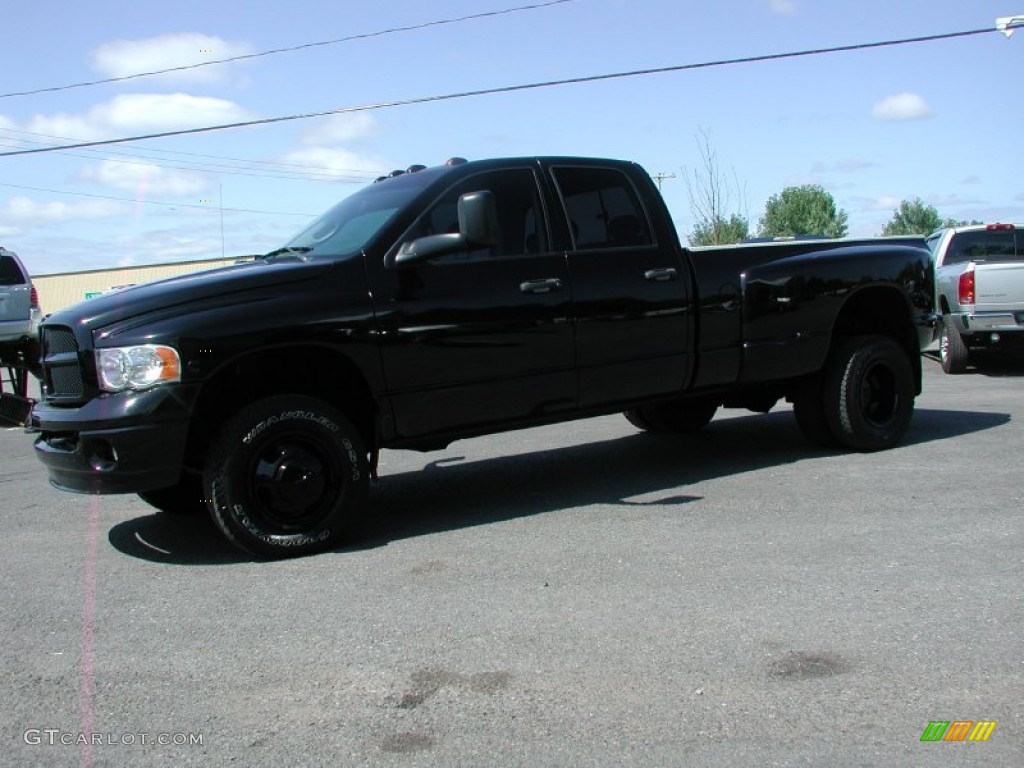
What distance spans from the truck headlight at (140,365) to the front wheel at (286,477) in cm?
40

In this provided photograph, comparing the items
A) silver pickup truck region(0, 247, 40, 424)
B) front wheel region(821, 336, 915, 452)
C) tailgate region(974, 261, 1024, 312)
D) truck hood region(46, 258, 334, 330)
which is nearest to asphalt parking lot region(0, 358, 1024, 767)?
front wheel region(821, 336, 915, 452)

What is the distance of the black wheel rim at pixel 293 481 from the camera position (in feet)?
16.0

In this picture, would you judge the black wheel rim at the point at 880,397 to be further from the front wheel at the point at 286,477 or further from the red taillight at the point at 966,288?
the red taillight at the point at 966,288

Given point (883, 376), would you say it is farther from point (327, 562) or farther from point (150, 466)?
point (150, 466)

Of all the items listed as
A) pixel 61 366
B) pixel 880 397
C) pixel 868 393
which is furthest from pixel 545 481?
pixel 61 366

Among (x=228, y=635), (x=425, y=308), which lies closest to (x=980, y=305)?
(x=425, y=308)

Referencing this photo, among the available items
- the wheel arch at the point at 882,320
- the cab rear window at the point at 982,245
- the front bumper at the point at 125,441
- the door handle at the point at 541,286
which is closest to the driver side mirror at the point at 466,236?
the door handle at the point at 541,286

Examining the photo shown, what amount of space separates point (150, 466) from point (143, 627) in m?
0.86

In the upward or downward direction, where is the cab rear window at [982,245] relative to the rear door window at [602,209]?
downward

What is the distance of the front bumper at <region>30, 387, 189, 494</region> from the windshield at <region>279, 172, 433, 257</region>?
4.24 feet

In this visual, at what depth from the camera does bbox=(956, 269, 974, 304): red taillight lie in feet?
40.3

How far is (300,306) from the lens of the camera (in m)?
4.91

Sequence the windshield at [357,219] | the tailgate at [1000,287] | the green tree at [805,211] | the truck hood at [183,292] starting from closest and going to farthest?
the truck hood at [183,292], the windshield at [357,219], the tailgate at [1000,287], the green tree at [805,211]

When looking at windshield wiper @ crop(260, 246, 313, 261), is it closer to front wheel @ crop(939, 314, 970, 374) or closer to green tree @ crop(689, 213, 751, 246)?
front wheel @ crop(939, 314, 970, 374)
